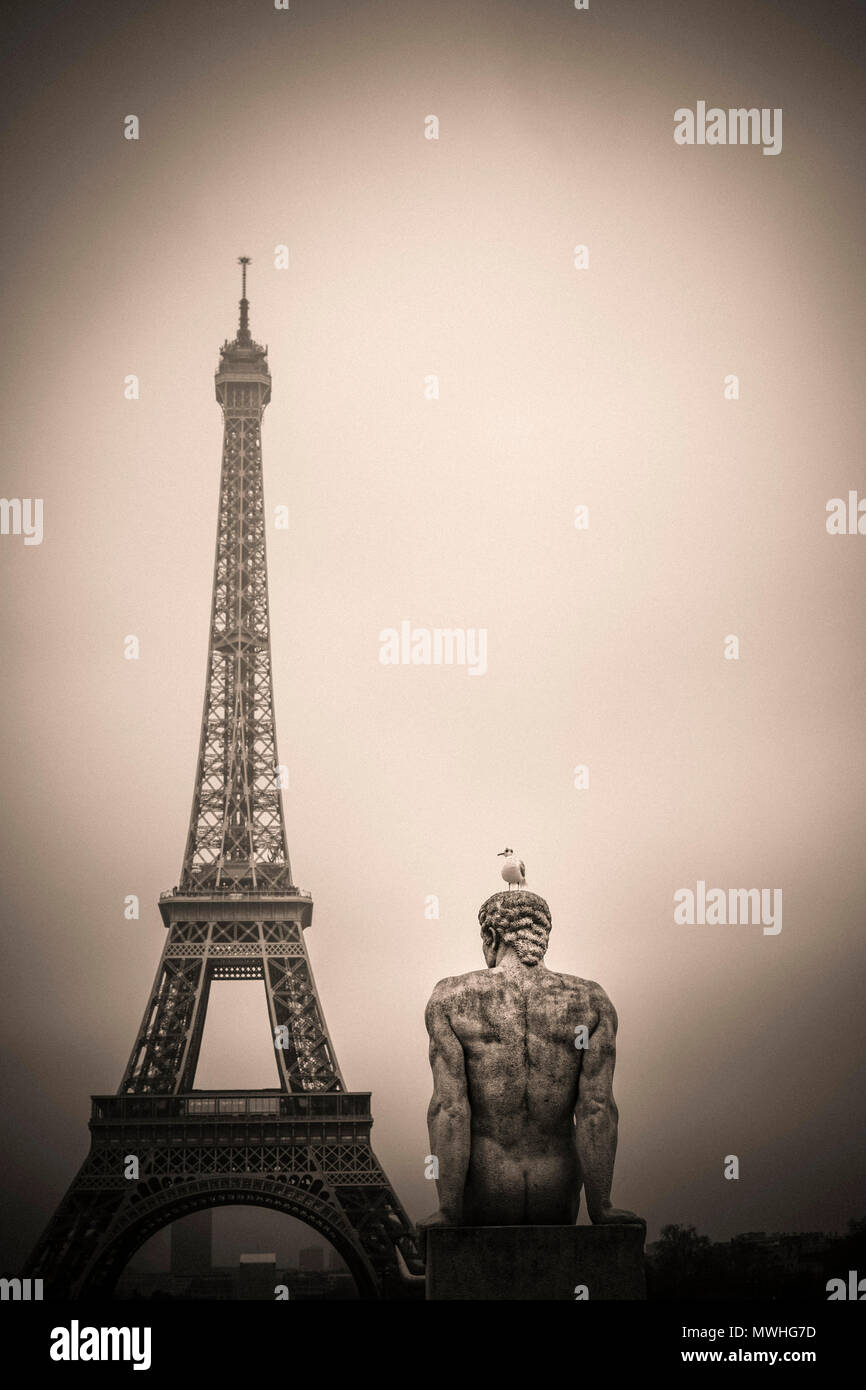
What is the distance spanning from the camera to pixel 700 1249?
2188 centimetres

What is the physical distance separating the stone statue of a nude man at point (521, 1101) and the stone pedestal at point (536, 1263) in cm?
16

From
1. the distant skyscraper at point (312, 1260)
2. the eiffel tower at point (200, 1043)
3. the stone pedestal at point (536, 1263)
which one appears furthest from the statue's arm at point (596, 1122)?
the distant skyscraper at point (312, 1260)

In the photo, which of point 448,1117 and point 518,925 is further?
point 518,925

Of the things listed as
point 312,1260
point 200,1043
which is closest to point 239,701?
point 200,1043

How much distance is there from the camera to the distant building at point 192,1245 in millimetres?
30406

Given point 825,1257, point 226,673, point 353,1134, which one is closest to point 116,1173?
point 353,1134

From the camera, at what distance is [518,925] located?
6.91m

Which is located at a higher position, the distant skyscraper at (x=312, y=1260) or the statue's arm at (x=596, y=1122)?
the statue's arm at (x=596, y=1122)

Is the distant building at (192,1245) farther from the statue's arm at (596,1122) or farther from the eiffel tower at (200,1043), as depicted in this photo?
the statue's arm at (596,1122)

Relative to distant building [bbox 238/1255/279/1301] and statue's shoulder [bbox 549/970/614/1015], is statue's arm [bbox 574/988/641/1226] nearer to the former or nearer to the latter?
statue's shoulder [bbox 549/970/614/1015]

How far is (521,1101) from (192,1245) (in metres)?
27.8

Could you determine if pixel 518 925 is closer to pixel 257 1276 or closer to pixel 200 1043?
pixel 200 1043
